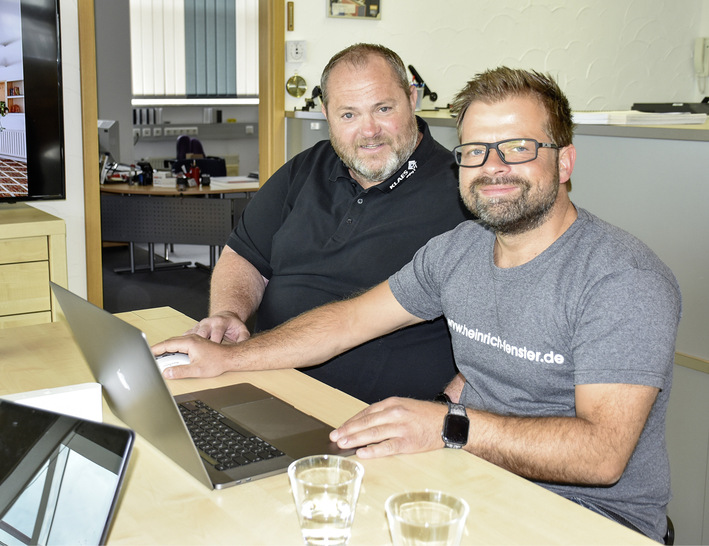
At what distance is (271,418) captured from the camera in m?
1.26

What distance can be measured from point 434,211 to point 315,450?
970 millimetres

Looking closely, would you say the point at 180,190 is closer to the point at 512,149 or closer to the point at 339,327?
the point at 339,327

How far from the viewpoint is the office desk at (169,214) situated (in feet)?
18.2

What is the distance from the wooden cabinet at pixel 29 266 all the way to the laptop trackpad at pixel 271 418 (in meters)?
1.79

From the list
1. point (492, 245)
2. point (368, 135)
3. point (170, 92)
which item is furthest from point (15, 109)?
point (170, 92)

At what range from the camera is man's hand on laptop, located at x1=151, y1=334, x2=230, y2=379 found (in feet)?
4.80

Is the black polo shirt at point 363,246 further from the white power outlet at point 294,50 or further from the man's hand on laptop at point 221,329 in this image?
the white power outlet at point 294,50

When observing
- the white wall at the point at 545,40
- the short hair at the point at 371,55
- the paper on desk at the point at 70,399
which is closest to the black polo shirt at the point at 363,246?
the short hair at the point at 371,55

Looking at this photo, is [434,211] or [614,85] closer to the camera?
[434,211]

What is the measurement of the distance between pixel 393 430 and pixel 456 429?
0.11 meters

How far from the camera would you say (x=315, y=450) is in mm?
1144

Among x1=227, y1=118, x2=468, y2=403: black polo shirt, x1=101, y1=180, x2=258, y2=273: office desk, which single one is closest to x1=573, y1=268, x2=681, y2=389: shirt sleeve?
x1=227, y1=118, x2=468, y2=403: black polo shirt

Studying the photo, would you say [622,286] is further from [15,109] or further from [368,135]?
[15,109]

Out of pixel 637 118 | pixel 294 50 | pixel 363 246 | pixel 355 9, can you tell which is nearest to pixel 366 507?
pixel 363 246
